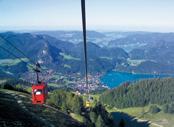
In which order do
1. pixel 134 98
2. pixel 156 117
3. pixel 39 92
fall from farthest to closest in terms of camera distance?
pixel 134 98, pixel 156 117, pixel 39 92

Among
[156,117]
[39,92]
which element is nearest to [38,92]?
[39,92]

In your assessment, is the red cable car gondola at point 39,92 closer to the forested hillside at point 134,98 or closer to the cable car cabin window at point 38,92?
the cable car cabin window at point 38,92

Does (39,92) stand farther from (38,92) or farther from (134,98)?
(134,98)

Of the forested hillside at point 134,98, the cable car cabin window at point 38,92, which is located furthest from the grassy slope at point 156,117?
the cable car cabin window at point 38,92

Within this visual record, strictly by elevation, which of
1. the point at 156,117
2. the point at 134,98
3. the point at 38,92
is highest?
the point at 38,92

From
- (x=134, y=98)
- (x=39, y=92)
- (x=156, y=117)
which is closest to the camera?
(x=39, y=92)

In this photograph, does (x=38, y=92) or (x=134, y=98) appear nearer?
(x=38, y=92)

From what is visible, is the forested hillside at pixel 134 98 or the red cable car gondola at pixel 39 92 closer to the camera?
the red cable car gondola at pixel 39 92

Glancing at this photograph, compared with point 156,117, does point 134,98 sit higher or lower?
lower

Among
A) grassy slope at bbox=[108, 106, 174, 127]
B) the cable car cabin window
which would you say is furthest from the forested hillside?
the cable car cabin window

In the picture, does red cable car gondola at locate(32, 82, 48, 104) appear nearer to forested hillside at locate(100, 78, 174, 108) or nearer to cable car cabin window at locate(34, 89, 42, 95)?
cable car cabin window at locate(34, 89, 42, 95)

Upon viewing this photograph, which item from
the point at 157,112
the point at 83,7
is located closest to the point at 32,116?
the point at 83,7
